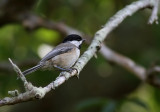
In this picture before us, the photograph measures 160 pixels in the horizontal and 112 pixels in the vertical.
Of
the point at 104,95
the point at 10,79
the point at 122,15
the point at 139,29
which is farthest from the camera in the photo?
the point at 139,29

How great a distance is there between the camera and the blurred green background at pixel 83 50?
5074mm

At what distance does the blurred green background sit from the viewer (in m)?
5.07

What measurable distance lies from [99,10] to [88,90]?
1.36m

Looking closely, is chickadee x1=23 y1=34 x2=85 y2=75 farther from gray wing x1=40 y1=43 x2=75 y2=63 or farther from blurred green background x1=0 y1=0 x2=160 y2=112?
blurred green background x1=0 y1=0 x2=160 y2=112

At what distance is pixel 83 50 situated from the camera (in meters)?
5.43

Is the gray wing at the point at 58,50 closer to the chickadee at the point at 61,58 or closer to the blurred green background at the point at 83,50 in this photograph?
the chickadee at the point at 61,58

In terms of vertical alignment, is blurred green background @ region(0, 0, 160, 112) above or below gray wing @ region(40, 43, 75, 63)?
above

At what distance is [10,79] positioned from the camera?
4.92m

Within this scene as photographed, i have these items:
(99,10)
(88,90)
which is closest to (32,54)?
(88,90)

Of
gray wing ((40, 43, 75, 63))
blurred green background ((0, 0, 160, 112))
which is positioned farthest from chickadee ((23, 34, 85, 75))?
blurred green background ((0, 0, 160, 112))

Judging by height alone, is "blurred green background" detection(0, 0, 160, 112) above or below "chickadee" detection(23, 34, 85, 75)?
above

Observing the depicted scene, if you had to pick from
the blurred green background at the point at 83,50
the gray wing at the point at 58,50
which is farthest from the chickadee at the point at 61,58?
the blurred green background at the point at 83,50

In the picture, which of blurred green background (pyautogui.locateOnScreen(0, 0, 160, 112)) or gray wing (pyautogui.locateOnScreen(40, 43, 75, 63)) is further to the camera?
blurred green background (pyautogui.locateOnScreen(0, 0, 160, 112))

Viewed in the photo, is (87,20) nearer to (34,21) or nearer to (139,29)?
(139,29)
